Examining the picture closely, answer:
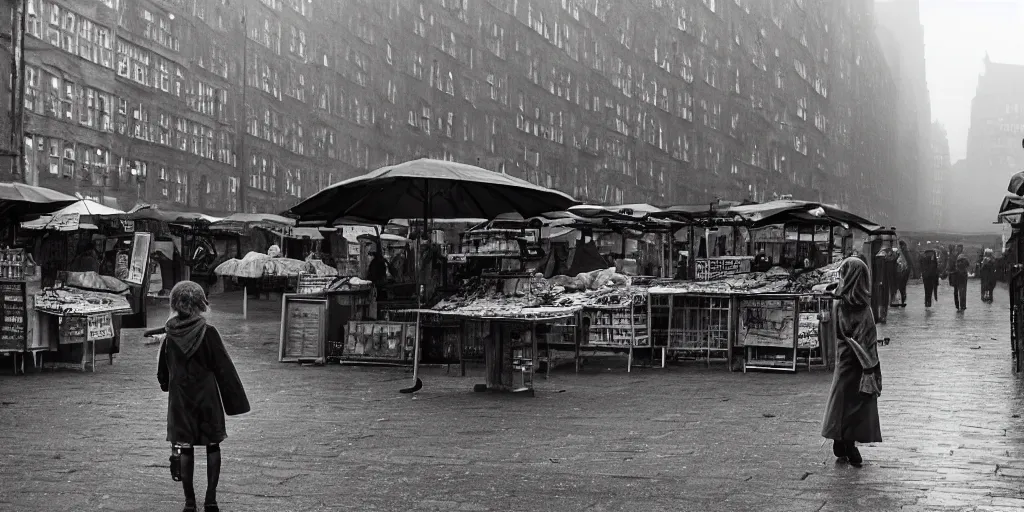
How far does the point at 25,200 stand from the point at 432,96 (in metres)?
46.2

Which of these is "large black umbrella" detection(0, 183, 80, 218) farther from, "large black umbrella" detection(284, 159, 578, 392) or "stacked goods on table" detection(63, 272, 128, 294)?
"large black umbrella" detection(284, 159, 578, 392)

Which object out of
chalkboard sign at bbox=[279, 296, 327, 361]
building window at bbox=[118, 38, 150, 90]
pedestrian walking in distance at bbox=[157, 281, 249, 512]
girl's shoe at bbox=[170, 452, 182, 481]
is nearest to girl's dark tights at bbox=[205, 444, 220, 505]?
pedestrian walking in distance at bbox=[157, 281, 249, 512]

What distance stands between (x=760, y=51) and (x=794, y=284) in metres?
77.6

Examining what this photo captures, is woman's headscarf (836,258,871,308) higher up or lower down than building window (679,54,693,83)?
lower down

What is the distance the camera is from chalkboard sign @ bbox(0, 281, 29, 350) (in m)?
13.4

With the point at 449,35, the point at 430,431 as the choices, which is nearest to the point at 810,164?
the point at 449,35

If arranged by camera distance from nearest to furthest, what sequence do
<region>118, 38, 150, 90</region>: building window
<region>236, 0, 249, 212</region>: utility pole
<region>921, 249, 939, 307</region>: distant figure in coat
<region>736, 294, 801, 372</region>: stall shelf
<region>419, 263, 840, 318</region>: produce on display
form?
<region>419, 263, 840, 318</region>: produce on display → <region>736, 294, 801, 372</region>: stall shelf → <region>921, 249, 939, 307</region>: distant figure in coat → <region>118, 38, 150, 90</region>: building window → <region>236, 0, 249, 212</region>: utility pole

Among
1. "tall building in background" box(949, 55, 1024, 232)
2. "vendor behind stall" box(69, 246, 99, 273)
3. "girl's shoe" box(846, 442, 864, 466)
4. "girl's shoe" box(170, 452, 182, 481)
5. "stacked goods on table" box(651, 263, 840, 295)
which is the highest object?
"tall building in background" box(949, 55, 1024, 232)

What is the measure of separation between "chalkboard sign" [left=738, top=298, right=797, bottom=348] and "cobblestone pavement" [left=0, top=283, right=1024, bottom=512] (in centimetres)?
68

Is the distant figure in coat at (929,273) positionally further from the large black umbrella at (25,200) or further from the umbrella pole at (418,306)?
the large black umbrella at (25,200)

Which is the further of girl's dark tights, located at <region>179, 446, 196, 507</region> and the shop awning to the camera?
the shop awning

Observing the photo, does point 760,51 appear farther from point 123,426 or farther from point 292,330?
point 123,426

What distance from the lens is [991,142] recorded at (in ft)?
578

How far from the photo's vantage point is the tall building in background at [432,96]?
3712 cm
